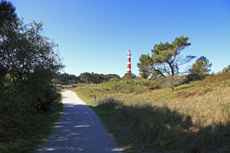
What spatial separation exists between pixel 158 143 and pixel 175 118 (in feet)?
6.25

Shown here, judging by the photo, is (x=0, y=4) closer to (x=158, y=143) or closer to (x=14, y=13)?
(x=14, y=13)

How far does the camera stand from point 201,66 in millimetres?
31859

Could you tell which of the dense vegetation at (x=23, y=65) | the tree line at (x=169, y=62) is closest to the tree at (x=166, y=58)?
the tree line at (x=169, y=62)

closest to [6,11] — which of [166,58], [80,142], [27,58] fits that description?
[27,58]

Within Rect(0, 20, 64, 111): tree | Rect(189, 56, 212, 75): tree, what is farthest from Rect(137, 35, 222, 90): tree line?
Rect(0, 20, 64, 111): tree

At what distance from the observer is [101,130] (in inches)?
274

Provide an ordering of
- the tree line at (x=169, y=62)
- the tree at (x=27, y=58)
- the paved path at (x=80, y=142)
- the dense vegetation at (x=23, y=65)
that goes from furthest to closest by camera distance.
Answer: the tree line at (x=169, y=62)
the tree at (x=27, y=58)
the dense vegetation at (x=23, y=65)
the paved path at (x=80, y=142)

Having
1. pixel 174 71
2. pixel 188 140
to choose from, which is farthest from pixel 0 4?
pixel 174 71

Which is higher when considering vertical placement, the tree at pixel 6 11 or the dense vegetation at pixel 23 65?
the tree at pixel 6 11

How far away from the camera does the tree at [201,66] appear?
29.6m

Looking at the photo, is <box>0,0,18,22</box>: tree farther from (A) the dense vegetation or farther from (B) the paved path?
(B) the paved path

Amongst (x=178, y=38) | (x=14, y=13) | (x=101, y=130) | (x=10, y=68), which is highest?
(x=178, y=38)

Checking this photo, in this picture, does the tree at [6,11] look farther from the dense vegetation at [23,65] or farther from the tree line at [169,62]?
the tree line at [169,62]

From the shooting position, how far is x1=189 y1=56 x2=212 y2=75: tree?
2957 cm
